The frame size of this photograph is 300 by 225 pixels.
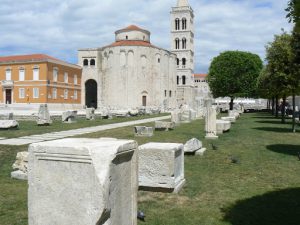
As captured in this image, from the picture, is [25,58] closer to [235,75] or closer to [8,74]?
[8,74]

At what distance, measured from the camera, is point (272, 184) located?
6762 millimetres

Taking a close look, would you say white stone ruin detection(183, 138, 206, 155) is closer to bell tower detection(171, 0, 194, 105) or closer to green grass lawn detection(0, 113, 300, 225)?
green grass lawn detection(0, 113, 300, 225)

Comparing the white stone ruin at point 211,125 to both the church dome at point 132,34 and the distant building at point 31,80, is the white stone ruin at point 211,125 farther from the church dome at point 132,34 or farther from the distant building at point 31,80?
the church dome at point 132,34

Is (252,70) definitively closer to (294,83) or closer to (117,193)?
(294,83)

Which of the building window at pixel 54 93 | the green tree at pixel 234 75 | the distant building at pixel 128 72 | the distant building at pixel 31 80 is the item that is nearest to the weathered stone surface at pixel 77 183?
the green tree at pixel 234 75

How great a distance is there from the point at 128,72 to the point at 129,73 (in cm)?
25

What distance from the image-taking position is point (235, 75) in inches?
1800

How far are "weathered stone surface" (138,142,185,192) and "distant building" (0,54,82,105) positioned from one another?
150ft

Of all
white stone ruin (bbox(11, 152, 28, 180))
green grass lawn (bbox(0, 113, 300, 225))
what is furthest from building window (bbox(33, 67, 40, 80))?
white stone ruin (bbox(11, 152, 28, 180))

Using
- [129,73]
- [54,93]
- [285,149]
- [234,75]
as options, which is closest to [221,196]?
[285,149]

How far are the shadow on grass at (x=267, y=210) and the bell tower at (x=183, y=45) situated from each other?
65.9 meters

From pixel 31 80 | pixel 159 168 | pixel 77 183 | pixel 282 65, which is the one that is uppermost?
pixel 31 80

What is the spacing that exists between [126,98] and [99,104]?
220 inches

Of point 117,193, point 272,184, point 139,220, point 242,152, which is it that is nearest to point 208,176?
point 272,184
